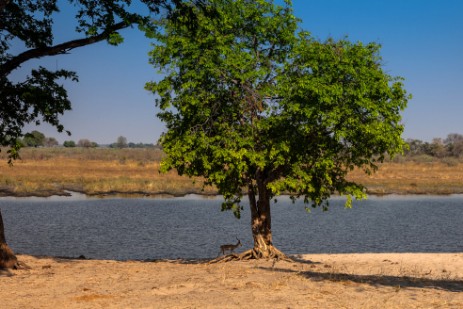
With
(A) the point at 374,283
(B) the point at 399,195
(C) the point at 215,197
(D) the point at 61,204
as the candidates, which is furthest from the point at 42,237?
(B) the point at 399,195

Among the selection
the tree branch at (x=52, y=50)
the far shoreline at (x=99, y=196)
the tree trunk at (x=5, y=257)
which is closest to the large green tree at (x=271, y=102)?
the tree branch at (x=52, y=50)

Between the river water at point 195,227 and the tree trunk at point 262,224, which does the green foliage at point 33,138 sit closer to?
the river water at point 195,227

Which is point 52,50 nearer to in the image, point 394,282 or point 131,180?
point 394,282

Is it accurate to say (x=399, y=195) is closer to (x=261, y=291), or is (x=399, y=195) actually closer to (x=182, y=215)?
(x=182, y=215)

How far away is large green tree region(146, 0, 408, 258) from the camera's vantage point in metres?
19.8

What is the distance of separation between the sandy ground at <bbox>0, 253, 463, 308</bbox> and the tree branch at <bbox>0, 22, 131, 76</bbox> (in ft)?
21.3

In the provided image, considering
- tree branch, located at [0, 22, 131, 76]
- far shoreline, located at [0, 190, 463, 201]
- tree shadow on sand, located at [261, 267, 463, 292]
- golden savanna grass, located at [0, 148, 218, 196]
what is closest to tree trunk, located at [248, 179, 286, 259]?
tree shadow on sand, located at [261, 267, 463, 292]

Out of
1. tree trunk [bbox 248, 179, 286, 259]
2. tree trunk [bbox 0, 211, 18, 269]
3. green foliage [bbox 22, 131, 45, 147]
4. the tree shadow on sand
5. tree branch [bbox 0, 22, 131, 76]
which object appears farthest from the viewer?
tree trunk [bbox 248, 179, 286, 259]

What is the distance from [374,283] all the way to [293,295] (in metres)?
2.69

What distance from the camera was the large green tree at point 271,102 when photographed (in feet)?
64.9

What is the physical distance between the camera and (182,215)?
48.2m

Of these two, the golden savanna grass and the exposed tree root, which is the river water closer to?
the golden savanna grass

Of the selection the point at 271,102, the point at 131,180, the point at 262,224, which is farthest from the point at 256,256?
the point at 131,180

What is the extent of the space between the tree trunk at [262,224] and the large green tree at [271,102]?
23.7 inches
